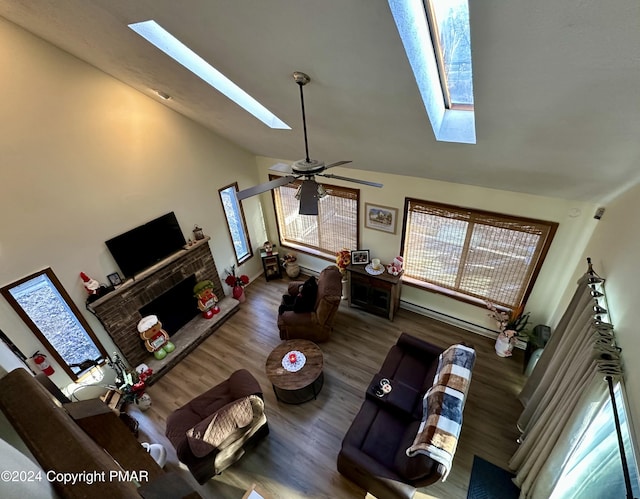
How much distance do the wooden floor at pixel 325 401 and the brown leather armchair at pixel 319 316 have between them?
29 centimetres

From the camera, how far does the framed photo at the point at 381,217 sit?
185 inches

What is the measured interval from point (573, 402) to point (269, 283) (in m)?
4.90

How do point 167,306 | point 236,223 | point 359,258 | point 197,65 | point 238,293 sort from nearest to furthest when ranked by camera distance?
1. point 197,65
2. point 167,306
3. point 359,258
4. point 238,293
5. point 236,223

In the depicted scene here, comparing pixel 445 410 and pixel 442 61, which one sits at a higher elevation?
pixel 442 61

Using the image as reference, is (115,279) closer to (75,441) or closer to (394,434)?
(394,434)

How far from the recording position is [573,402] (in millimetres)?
2342

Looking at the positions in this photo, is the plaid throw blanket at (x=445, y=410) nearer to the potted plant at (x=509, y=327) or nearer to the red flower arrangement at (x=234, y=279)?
the potted plant at (x=509, y=327)

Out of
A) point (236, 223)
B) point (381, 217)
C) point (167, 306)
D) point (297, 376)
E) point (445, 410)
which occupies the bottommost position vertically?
point (297, 376)

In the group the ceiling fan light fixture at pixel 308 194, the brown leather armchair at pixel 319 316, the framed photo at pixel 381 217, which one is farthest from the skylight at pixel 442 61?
the brown leather armchair at pixel 319 316

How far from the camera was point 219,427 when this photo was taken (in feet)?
9.23

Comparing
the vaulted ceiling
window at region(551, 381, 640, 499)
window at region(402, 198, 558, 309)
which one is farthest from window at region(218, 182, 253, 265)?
window at region(551, 381, 640, 499)

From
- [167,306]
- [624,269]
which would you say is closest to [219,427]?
[167,306]

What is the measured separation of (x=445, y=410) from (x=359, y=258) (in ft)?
9.20

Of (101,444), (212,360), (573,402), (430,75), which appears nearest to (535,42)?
(430,75)
